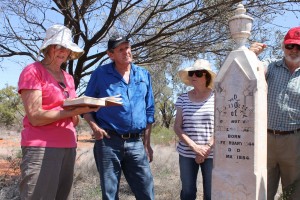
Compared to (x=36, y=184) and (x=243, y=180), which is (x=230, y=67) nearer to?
(x=243, y=180)

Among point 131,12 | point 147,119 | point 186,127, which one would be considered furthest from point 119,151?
point 131,12

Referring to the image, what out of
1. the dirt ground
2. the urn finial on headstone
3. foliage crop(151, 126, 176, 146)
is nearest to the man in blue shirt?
the urn finial on headstone

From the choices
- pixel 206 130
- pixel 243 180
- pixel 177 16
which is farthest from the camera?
pixel 177 16

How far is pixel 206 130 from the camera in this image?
4477 mm

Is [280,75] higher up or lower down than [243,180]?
higher up

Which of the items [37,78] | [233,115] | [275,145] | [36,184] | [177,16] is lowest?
[36,184]

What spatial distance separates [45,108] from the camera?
137 inches

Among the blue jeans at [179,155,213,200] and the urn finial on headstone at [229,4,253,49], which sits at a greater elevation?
the urn finial on headstone at [229,4,253,49]

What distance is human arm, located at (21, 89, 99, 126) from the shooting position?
336 cm

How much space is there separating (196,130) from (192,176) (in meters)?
0.51

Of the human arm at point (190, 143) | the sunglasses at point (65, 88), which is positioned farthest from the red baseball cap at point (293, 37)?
the sunglasses at point (65, 88)

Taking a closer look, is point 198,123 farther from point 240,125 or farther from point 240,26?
point 240,26

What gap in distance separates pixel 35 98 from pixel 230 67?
5.91 ft

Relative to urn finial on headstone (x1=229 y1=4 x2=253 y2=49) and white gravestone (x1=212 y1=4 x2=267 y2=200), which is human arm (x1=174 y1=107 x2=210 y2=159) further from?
urn finial on headstone (x1=229 y1=4 x2=253 y2=49)
